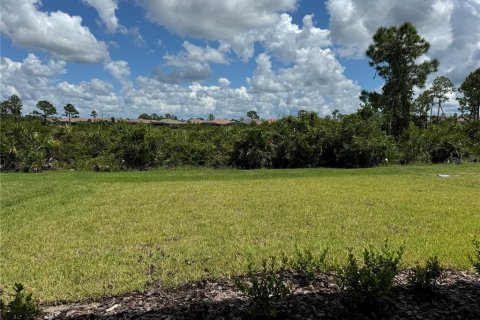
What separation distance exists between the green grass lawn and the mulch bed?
1.57 ft

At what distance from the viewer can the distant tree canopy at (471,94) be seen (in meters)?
46.8

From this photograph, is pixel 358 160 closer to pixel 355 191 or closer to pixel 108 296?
pixel 355 191

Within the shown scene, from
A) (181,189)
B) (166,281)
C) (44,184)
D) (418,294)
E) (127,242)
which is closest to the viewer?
(418,294)

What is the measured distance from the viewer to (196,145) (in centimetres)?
2048

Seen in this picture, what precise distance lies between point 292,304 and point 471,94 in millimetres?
53090

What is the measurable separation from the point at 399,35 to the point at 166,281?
31819mm

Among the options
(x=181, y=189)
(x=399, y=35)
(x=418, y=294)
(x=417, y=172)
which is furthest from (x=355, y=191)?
(x=399, y=35)

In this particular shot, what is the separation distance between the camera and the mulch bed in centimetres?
341

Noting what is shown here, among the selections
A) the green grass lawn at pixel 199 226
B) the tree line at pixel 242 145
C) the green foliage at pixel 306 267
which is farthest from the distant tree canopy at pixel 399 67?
the green foliage at pixel 306 267

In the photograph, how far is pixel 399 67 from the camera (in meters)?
32.4

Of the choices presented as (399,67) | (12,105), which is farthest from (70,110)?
(399,67)

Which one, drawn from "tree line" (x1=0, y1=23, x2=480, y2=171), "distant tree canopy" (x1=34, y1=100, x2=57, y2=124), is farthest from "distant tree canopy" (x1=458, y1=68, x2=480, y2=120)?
"distant tree canopy" (x1=34, y1=100, x2=57, y2=124)

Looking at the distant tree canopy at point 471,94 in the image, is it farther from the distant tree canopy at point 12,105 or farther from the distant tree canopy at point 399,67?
the distant tree canopy at point 12,105

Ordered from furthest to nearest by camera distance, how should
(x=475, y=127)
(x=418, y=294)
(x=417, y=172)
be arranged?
1. (x=475, y=127)
2. (x=417, y=172)
3. (x=418, y=294)
